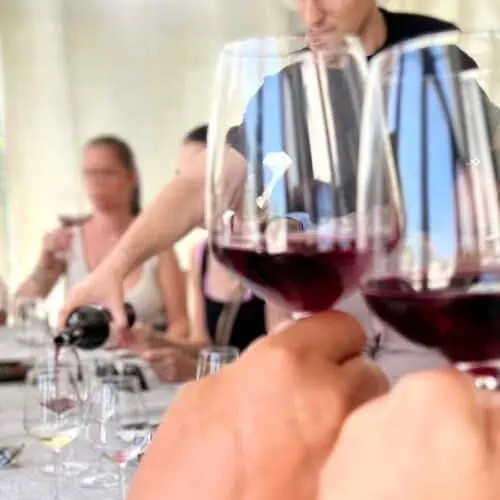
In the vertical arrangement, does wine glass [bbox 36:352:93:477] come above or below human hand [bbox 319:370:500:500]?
below

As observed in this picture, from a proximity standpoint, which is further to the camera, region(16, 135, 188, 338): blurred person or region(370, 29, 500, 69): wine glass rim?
region(16, 135, 188, 338): blurred person

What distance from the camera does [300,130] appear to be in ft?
1.69

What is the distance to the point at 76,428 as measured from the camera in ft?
3.52

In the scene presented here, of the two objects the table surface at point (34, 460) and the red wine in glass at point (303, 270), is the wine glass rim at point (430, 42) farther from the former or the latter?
the table surface at point (34, 460)

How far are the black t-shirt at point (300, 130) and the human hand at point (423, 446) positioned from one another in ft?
0.63

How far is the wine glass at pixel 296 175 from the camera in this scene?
1.69 feet

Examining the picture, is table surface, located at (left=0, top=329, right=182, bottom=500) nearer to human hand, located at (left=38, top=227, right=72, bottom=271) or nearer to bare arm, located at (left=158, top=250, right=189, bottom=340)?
bare arm, located at (left=158, top=250, right=189, bottom=340)

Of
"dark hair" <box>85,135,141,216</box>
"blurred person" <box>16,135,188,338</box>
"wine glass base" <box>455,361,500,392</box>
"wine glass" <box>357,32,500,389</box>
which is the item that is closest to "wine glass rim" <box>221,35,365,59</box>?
"wine glass" <box>357,32,500,389</box>

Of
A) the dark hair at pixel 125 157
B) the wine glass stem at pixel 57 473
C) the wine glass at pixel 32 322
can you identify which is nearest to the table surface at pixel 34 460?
the wine glass stem at pixel 57 473

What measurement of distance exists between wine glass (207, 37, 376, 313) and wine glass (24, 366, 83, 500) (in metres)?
0.59

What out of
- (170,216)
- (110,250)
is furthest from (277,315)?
(110,250)

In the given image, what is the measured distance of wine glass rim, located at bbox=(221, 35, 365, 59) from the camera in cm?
54

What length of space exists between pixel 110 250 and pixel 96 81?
2040mm

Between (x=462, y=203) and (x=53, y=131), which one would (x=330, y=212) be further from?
(x=53, y=131)
